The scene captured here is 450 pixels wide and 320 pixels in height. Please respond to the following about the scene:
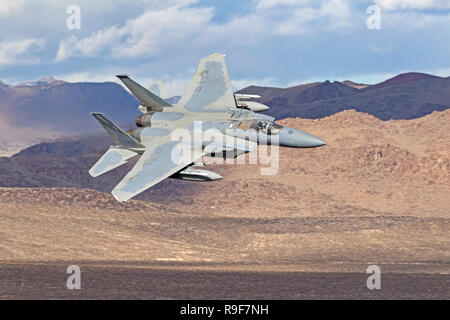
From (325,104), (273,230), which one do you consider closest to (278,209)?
(273,230)

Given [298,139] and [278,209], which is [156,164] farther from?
[278,209]

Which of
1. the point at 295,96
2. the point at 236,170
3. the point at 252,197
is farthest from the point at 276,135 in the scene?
the point at 295,96

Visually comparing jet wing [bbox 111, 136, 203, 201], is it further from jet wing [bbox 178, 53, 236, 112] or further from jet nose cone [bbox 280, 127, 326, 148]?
jet nose cone [bbox 280, 127, 326, 148]

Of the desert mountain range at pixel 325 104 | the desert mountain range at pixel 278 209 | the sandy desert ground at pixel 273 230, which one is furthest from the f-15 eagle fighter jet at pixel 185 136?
the desert mountain range at pixel 325 104

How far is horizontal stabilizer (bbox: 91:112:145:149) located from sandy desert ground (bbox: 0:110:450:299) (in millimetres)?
6650

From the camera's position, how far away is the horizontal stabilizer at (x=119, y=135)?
95.3ft

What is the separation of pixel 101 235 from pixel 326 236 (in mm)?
17864

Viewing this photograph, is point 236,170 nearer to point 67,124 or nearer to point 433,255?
point 433,255

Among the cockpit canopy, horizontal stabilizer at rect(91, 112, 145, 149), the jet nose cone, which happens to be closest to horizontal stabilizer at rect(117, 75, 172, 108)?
horizontal stabilizer at rect(91, 112, 145, 149)

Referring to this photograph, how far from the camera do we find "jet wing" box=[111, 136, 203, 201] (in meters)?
24.1

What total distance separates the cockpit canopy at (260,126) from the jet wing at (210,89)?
2.45 m

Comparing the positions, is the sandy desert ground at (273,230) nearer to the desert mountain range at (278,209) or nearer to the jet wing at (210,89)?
the desert mountain range at (278,209)

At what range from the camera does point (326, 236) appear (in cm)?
5322

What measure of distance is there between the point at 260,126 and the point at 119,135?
20.4ft
